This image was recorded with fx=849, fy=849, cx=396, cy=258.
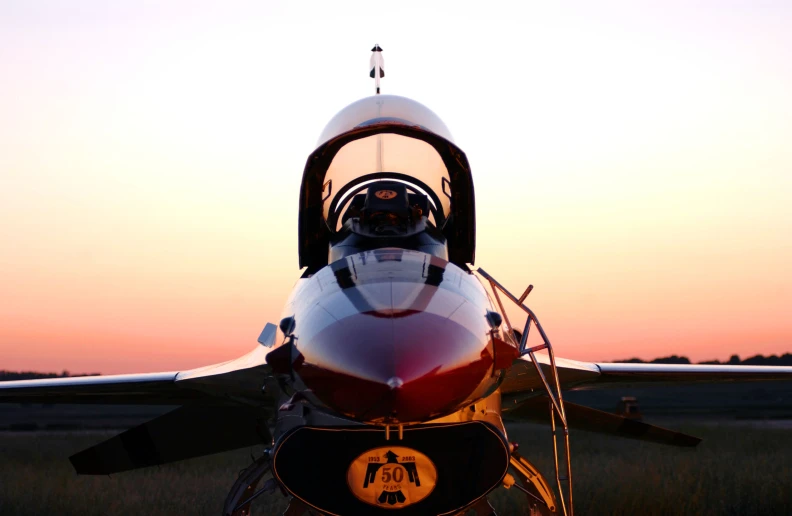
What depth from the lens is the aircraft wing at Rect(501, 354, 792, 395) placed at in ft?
19.4

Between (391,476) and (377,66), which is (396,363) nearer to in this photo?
(391,476)

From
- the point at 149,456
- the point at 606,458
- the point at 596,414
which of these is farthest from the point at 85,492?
the point at 606,458

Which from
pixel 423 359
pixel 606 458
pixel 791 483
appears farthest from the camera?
pixel 606 458

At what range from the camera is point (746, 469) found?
1222cm

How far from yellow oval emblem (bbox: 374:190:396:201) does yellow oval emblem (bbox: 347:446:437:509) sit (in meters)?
2.42

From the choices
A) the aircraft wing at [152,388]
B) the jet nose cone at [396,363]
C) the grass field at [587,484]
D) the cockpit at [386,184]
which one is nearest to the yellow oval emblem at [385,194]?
the cockpit at [386,184]

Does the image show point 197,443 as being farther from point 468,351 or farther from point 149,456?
point 468,351

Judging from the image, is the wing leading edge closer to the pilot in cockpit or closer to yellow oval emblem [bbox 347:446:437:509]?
Answer: the pilot in cockpit

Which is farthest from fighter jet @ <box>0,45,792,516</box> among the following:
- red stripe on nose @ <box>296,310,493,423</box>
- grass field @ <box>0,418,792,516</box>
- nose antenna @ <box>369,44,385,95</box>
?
grass field @ <box>0,418,792,516</box>

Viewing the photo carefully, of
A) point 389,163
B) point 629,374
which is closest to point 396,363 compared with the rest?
point 389,163

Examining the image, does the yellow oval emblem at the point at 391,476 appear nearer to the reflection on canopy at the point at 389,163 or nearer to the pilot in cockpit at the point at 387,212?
the pilot in cockpit at the point at 387,212

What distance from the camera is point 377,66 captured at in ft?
30.7

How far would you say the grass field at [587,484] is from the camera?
9891 millimetres

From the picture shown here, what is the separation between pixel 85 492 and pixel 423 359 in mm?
9065
